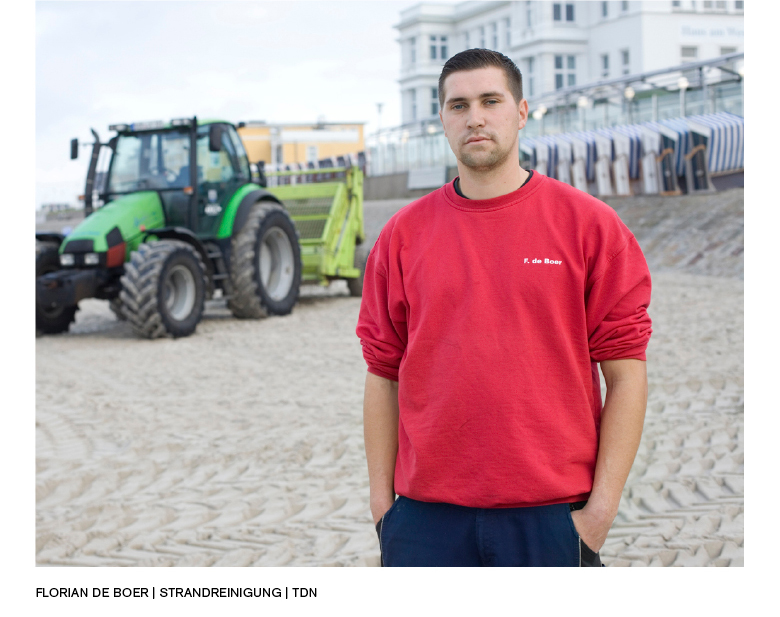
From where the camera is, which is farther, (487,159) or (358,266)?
(358,266)

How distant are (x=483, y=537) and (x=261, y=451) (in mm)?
3737

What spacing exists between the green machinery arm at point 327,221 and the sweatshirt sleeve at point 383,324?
10880 millimetres

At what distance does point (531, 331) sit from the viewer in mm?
1950

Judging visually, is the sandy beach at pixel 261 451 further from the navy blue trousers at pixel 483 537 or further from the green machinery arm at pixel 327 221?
the green machinery arm at pixel 327 221

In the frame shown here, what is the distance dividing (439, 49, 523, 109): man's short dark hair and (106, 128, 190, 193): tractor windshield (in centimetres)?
899

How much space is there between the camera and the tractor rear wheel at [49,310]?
408 inches

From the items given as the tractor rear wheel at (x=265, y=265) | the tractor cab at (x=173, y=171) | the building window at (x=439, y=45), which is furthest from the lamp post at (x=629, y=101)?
the building window at (x=439, y=45)

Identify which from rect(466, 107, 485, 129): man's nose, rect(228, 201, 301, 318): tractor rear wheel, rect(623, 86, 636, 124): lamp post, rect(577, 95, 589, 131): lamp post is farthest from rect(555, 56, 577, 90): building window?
rect(466, 107, 485, 129): man's nose

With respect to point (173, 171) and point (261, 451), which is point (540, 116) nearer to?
point (173, 171)

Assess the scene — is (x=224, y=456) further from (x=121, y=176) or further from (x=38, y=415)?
(x=121, y=176)

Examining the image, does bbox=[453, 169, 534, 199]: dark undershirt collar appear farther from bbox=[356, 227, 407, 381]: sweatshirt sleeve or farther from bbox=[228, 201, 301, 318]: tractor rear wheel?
bbox=[228, 201, 301, 318]: tractor rear wheel

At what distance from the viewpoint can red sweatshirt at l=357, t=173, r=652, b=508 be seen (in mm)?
1941

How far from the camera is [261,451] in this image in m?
5.54

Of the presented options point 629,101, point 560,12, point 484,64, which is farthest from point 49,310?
point 560,12
